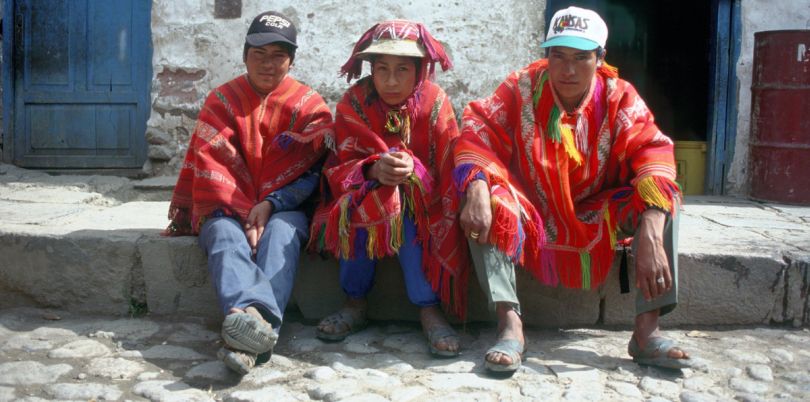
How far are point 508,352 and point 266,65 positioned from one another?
1627 millimetres

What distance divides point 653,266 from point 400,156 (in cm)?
103

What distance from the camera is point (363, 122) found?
332cm

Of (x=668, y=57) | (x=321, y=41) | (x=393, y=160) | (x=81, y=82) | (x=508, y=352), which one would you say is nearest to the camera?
(x=508, y=352)

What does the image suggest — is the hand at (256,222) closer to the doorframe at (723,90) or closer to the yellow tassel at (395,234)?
the yellow tassel at (395,234)

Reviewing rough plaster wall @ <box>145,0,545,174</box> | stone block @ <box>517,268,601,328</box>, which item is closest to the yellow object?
rough plaster wall @ <box>145,0,545,174</box>

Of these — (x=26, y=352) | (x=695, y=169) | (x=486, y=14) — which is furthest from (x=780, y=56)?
(x=26, y=352)

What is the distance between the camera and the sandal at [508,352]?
9.10 feet

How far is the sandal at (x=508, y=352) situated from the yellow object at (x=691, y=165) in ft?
13.3

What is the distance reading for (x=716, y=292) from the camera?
11.3 ft

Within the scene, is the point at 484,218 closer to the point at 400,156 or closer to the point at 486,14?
the point at 400,156

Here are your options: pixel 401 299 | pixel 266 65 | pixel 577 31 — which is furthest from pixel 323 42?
pixel 577 31

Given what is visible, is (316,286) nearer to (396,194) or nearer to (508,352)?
(396,194)

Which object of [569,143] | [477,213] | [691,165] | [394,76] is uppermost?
[394,76]

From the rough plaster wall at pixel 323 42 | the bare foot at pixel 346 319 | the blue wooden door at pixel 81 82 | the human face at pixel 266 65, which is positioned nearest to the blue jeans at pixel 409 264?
the bare foot at pixel 346 319
